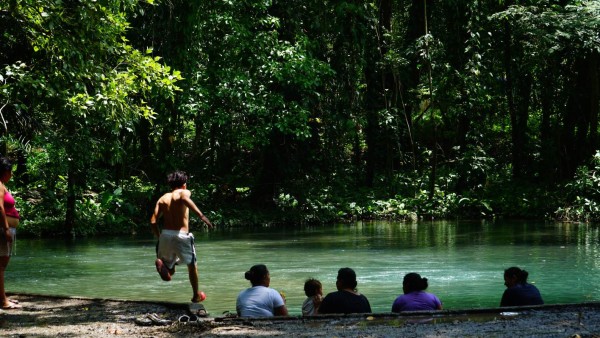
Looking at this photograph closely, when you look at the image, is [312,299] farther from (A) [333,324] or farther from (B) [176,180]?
(B) [176,180]

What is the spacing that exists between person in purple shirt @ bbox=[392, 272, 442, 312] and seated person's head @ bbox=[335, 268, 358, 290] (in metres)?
0.54

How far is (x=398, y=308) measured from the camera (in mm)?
9383

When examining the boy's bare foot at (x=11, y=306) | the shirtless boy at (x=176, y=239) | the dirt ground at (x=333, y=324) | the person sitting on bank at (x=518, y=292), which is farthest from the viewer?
the shirtless boy at (x=176, y=239)

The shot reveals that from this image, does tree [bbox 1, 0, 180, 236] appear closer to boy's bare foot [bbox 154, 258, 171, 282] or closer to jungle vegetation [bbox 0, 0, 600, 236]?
boy's bare foot [bbox 154, 258, 171, 282]

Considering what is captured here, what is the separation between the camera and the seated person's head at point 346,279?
916 cm

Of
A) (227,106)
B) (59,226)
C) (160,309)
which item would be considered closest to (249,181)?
(227,106)

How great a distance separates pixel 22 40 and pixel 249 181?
13856mm

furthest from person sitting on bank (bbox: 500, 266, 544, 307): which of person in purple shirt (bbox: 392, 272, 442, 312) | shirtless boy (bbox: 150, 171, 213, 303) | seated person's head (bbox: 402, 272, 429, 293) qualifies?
shirtless boy (bbox: 150, 171, 213, 303)

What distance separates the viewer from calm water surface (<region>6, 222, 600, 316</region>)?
14.2 meters

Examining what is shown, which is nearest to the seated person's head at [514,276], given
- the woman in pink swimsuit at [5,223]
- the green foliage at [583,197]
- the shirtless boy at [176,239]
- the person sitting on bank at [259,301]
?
the person sitting on bank at [259,301]

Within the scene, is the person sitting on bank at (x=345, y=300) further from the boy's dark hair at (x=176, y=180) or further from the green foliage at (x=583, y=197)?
the green foliage at (x=583, y=197)

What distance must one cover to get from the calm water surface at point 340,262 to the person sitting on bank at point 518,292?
8.72 feet

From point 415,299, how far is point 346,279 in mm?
766

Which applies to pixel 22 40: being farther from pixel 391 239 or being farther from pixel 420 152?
pixel 420 152
